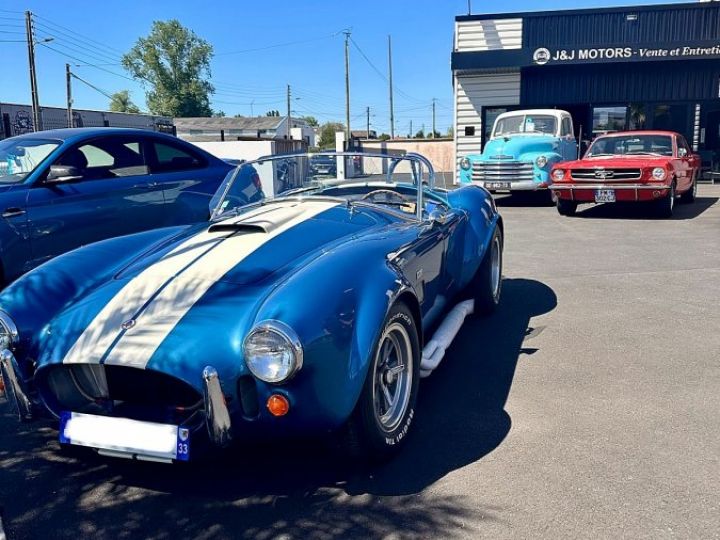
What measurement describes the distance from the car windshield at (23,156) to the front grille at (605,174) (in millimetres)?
7909

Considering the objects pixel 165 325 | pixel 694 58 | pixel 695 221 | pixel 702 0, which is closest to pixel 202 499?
pixel 165 325

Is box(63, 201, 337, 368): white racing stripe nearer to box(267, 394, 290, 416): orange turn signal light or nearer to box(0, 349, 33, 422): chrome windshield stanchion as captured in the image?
box(0, 349, 33, 422): chrome windshield stanchion

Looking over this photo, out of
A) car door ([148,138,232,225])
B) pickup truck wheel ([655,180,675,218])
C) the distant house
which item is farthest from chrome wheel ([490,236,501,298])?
the distant house

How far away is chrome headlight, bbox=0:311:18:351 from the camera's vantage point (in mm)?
2721

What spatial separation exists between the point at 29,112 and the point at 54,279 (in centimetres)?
3352

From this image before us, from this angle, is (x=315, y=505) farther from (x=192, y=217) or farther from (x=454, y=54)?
(x=454, y=54)

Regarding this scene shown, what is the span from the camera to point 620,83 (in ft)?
58.7

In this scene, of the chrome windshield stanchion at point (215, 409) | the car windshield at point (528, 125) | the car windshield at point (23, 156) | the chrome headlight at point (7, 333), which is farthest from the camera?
the car windshield at point (528, 125)

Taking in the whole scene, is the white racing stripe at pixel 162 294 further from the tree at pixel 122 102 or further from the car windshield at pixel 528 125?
the tree at pixel 122 102

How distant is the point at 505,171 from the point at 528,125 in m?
1.66

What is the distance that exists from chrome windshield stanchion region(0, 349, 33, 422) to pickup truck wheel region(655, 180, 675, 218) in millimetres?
9944

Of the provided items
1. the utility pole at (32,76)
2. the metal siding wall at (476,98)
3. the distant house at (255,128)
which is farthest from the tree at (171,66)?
the metal siding wall at (476,98)

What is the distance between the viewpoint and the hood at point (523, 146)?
41.7 feet

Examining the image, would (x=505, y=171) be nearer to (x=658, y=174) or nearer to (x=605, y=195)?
(x=605, y=195)
